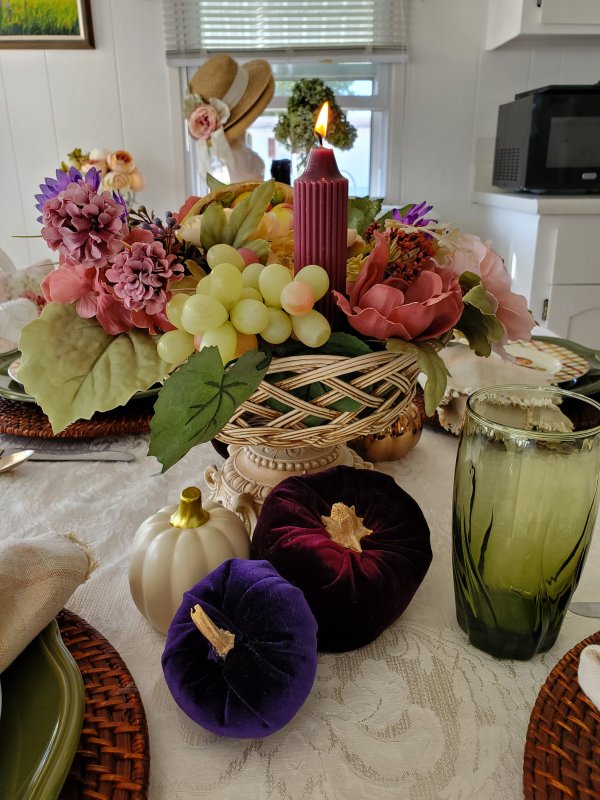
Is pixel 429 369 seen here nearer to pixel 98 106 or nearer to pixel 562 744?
pixel 562 744

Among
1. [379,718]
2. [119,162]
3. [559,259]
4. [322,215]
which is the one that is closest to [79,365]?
[322,215]

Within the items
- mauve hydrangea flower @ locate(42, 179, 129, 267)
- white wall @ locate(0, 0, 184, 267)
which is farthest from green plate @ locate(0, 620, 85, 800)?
white wall @ locate(0, 0, 184, 267)

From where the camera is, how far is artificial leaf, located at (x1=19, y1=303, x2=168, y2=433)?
1.36ft

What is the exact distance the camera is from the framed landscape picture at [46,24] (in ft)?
6.62

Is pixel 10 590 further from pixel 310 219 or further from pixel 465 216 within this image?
pixel 465 216

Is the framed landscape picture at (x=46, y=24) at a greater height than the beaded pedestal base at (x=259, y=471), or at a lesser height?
greater

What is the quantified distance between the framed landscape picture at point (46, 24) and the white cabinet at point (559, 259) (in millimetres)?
1521

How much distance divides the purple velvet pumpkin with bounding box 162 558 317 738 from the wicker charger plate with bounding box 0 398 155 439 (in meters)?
0.37

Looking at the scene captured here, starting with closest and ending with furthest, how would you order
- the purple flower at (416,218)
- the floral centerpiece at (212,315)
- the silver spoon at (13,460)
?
the floral centerpiece at (212,315) → the purple flower at (416,218) → the silver spoon at (13,460)

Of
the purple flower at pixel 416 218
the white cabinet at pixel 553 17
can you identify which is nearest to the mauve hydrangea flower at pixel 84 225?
the purple flower at pixel 416 218

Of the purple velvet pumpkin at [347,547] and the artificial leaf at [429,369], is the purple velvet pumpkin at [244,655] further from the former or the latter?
the artificial leaf at [429,369]

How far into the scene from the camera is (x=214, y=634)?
33cm

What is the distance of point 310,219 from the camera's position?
420mm

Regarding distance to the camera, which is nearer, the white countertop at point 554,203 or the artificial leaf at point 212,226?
the artificial leaf at point 212,226
